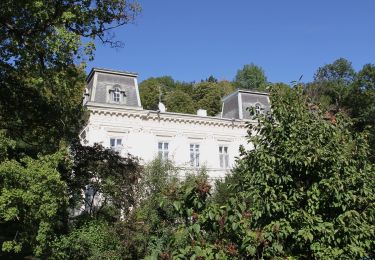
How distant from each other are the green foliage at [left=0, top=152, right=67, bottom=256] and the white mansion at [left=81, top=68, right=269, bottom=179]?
49.3ft

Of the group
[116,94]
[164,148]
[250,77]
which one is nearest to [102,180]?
[116,94]

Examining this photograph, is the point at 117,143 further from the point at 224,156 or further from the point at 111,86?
the point at 224,156

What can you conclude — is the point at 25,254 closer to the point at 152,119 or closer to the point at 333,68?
the point at 152,119

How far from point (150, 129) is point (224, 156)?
6.73 meters

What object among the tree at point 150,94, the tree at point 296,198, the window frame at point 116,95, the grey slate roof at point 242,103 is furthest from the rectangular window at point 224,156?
the tree at point 296,198

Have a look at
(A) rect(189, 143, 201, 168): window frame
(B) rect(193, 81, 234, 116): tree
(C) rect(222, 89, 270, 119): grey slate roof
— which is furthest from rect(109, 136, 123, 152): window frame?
(B) rect(193, 81, 234, 116): tree

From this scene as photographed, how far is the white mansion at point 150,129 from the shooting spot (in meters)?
30.3

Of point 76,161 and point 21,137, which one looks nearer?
point 21,137

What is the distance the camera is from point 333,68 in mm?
56344

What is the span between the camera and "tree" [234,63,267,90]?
222ft

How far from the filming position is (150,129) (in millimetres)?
31812

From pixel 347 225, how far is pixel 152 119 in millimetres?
26094

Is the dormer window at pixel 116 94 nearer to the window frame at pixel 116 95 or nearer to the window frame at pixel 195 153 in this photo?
the window frame at pixel 116 95

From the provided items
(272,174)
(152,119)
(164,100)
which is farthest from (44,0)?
(164,100)
